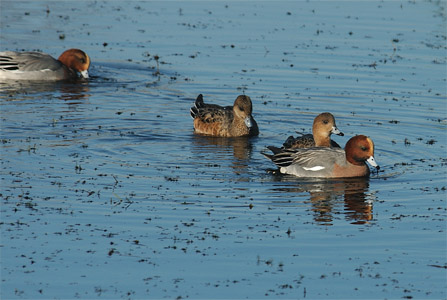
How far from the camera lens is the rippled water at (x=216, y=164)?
9648mm

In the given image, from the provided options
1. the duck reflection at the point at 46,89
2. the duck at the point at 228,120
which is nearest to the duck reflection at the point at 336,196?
the duck at the point at 228,120

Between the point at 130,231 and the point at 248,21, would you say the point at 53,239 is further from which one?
the point at 248,21

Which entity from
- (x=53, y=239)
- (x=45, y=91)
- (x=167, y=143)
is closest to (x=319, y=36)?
(x=45, y=91)

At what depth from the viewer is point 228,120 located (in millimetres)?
17766

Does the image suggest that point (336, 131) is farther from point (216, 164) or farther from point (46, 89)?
point (46, 89)

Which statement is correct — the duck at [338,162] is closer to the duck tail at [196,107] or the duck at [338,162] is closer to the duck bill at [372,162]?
the duck bill at [372,162]

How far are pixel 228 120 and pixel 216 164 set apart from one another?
3.02 meters

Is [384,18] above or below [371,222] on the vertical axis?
above

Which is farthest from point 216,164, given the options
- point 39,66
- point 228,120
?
point 39,66

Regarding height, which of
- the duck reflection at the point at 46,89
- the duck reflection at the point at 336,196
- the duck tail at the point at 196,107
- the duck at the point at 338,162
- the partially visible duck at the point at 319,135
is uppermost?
the duck reflection at the point at 46,89

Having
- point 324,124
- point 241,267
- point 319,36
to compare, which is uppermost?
point 319,36

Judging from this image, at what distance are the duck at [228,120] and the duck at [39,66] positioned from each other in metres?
5.30

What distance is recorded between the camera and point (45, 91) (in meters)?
21.0

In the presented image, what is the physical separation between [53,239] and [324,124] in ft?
21.7
